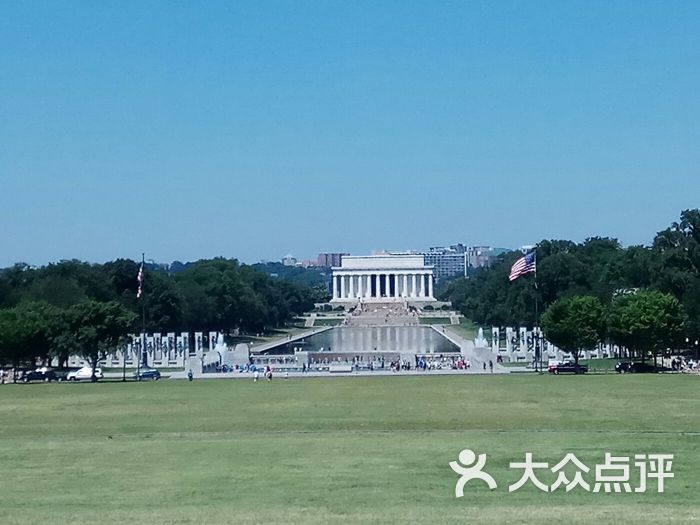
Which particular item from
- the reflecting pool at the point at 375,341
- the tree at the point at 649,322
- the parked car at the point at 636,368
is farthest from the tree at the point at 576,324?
the reflecting pool at the point at 375,341

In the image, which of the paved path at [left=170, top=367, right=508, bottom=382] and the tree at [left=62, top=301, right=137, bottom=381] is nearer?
the paved path at [left=170, top=367, right=508, bottom=382]

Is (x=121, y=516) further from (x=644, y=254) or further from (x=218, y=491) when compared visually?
(x=644, y=254)

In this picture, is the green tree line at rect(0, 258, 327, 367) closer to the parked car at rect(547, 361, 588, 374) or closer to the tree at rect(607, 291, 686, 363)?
the parked car at rect(547, 361, 588, 374)

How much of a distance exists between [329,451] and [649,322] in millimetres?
39177

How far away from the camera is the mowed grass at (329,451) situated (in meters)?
15.4

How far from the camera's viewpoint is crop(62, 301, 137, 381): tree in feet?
195

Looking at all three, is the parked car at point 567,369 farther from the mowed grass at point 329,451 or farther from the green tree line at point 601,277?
the mowed grass at point 329,451

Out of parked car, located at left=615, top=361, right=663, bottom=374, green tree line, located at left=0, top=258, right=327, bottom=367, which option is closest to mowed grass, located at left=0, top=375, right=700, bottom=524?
parked car, located at left=615, top=361, right=663, bottom=374

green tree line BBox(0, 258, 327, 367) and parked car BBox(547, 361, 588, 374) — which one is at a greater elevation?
green tree line BBox(0, 258, 327, 367)

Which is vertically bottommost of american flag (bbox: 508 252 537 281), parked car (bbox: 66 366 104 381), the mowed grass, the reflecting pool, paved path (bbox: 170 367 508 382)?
the mowed grass

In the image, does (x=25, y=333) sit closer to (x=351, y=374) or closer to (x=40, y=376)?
(x=40, y=376)

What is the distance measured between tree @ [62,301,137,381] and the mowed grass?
52.1 ft

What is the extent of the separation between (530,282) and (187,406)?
6068 centimetres

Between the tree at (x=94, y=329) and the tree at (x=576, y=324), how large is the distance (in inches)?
893
